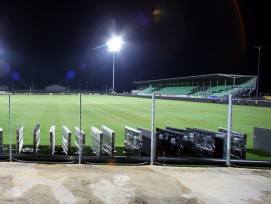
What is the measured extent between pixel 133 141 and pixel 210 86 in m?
64.0

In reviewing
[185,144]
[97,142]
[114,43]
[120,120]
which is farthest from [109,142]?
[114,43]

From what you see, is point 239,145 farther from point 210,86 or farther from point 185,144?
point 210,86

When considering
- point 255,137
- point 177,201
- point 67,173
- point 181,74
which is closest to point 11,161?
point 67,173

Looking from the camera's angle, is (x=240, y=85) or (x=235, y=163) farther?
(x=240, y=85)

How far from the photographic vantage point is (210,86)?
71375 mm

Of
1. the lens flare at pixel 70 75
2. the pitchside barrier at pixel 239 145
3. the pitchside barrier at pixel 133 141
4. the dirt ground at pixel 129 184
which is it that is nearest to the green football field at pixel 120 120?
the pitchside barrier at pixel 239 145

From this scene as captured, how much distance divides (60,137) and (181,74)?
295ft

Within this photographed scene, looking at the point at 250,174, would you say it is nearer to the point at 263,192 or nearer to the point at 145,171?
the point at 263,192

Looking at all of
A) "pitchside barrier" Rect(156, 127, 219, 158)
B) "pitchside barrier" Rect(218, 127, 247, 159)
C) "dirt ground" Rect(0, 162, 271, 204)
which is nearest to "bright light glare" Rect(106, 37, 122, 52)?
"pitchside barrier" Rect(156, 127, 219, 158)

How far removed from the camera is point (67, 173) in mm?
7051

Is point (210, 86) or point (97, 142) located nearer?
point (97, 142)

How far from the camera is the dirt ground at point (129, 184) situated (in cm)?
556

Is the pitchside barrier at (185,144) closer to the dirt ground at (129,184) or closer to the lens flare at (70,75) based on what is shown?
the dirt ground at (129,184)

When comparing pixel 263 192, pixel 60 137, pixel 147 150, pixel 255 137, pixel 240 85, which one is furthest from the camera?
pixel 240 85
